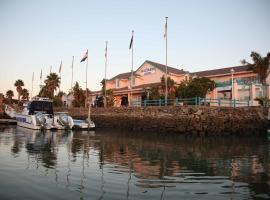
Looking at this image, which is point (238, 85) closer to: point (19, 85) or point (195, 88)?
point (195, 88)

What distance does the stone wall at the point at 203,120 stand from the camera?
29.2m

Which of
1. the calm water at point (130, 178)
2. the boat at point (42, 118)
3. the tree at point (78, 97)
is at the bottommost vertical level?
the calm water at point (130, 178)

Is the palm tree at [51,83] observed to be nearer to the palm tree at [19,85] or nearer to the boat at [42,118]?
the palm tree at [19,85]

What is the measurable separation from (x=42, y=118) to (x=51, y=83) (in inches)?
1568

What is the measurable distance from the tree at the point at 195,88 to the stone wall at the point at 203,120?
16.3ft

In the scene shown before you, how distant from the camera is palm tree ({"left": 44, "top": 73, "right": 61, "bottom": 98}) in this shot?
6994 cm

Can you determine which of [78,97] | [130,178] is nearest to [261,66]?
[130,178]

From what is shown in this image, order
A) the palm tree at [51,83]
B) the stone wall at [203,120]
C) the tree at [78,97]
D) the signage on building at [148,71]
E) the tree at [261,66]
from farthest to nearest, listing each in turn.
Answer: the palm tree at [51,83], the tree at [78,97], the signage on building at [148,71], the tree at [261,66], the stone wall at [203,120]

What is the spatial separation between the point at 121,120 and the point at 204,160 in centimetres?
2651

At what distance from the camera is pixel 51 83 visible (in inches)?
2758

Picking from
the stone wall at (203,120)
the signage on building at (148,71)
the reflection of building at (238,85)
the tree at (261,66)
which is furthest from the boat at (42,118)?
the tree at (261,66)

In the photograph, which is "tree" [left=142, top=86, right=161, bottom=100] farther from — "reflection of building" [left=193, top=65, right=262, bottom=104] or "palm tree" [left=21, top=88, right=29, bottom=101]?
"palm tree" [left=21, top=88, right=29, bottom=101]

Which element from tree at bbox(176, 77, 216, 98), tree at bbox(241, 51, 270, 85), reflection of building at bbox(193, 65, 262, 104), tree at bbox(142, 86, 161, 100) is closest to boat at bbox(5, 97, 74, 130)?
tree at bbox(142, 86, 161, 100)

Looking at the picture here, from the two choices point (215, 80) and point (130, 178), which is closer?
point (130, 178)
